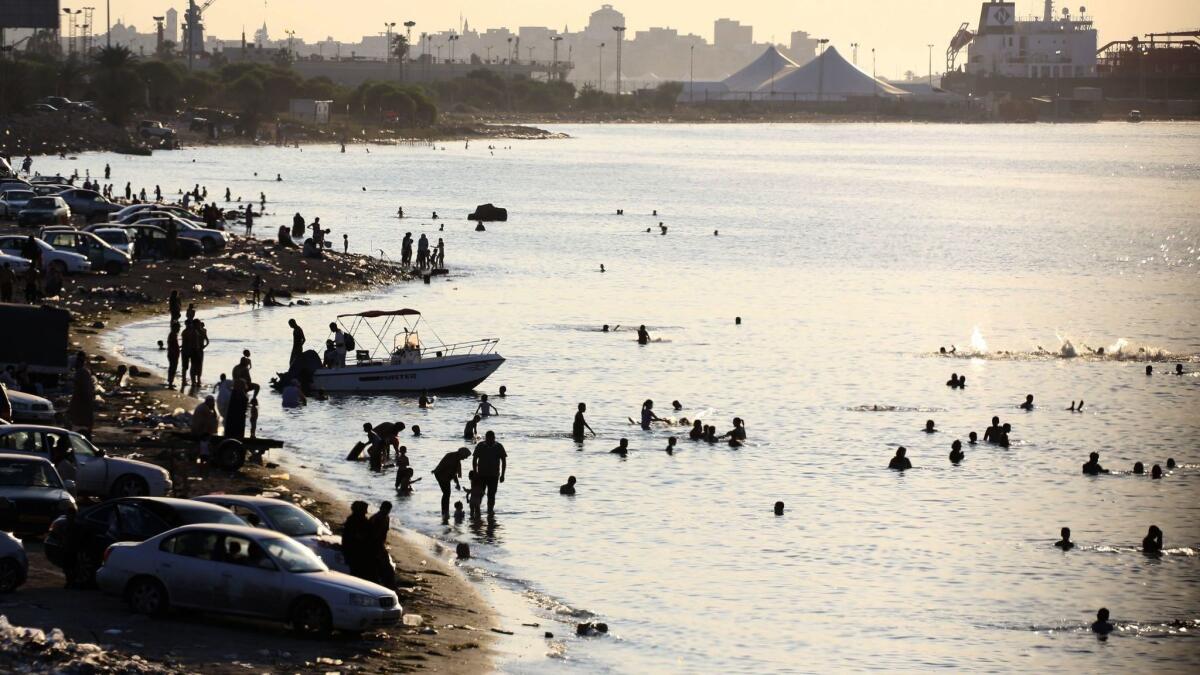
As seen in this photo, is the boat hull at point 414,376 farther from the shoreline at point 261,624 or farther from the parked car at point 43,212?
the parked car at point 43,212

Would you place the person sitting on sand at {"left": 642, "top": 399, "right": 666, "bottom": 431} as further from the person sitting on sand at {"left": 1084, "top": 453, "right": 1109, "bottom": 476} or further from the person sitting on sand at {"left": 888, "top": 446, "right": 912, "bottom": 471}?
the person sitting on sand at {"left": 1084, "top": 453, "right": 1109, "bottom": 476}

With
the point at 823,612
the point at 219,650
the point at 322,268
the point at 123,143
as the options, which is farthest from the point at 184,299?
the point at 123,143

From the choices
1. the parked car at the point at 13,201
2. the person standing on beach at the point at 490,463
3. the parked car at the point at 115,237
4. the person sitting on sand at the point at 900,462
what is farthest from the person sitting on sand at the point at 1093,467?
the parked car at the point at 13,201

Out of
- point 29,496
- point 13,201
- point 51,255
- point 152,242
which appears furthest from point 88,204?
point 29,496

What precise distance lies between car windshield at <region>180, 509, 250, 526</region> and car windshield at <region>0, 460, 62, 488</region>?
2788mm

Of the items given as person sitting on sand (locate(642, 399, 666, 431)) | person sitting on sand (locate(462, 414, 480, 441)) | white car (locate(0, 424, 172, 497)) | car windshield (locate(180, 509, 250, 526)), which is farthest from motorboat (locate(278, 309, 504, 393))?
car windshield (locate(180, 509, 250, 526))

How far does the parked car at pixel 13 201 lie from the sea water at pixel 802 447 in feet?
56.1

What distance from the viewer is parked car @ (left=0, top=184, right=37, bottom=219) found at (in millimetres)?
73688

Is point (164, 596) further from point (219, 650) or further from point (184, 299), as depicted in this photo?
point (184, 299)

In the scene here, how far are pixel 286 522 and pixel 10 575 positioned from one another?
150 inches

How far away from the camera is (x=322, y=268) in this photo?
68.9 m

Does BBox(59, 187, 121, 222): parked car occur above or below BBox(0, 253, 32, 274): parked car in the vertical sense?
above

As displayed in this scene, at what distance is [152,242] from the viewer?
64.8 metres

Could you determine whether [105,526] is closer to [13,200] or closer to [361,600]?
[361,600]
